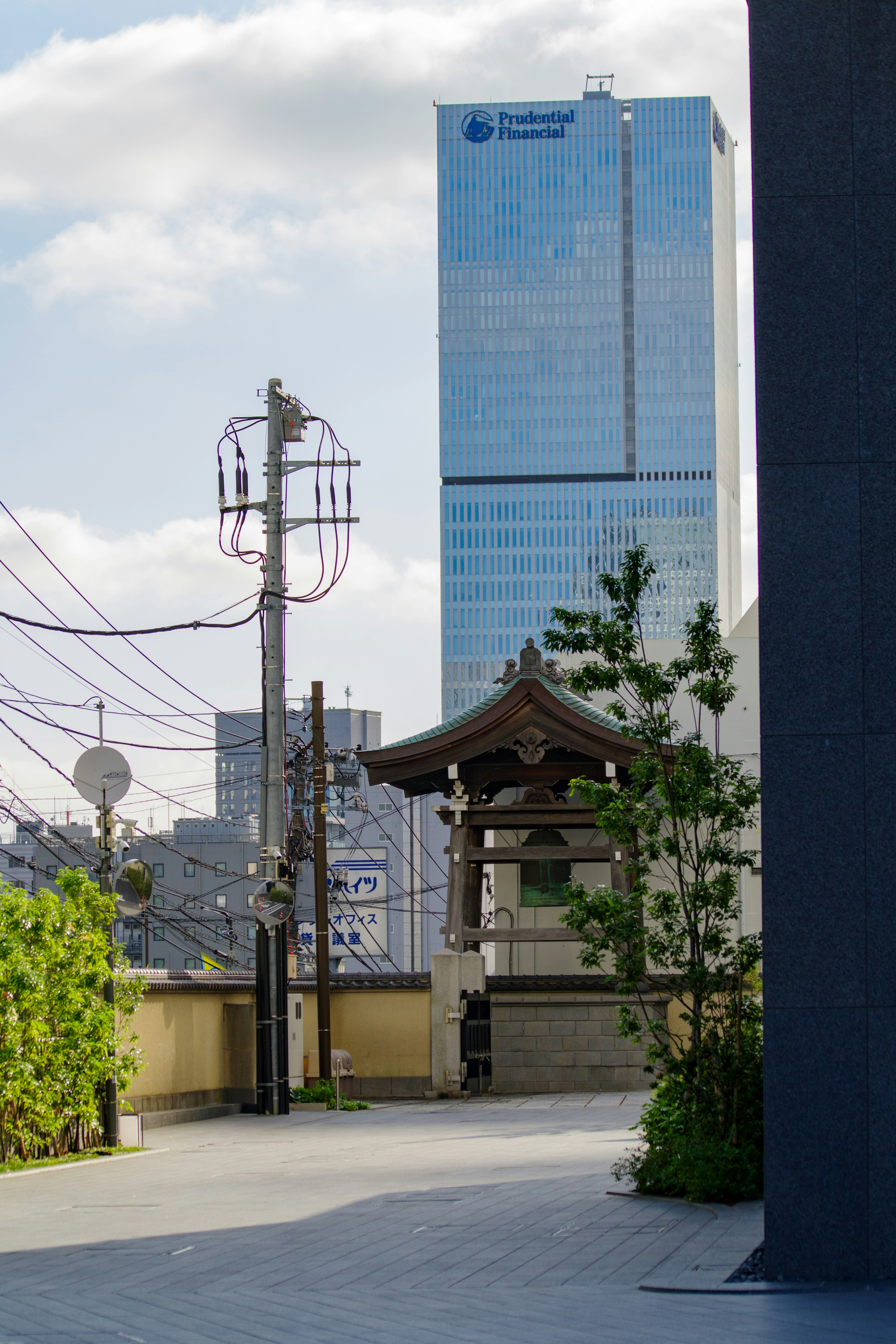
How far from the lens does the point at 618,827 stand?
13.2 m

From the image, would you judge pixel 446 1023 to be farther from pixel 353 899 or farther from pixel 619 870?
pixel 353 899

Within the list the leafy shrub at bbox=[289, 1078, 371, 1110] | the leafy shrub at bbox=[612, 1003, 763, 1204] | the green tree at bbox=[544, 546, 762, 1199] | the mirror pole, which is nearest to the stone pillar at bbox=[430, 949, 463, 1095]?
the leafy shrub at bbox=[289, 1078, 371, 1110]

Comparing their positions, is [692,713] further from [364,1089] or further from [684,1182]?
[684,1182]

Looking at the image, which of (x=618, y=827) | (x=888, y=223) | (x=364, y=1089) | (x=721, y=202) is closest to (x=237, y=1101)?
(x=364, y=1089)

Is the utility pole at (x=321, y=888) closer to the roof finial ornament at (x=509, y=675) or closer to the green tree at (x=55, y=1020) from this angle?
the roof finial ornament at (x=509, y=675)

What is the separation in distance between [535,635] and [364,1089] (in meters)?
157

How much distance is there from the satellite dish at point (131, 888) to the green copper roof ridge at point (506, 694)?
38.4 ft

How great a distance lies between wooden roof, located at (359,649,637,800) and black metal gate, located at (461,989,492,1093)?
4803mm

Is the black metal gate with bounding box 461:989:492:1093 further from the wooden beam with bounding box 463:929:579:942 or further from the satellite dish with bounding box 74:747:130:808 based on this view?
the satellite dish with bounding box 74:747:130:808

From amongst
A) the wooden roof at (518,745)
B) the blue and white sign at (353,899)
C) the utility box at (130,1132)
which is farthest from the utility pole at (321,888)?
the blue and white sign at (353,899)

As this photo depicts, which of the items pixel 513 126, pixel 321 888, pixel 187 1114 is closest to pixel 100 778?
pixel 187 1114

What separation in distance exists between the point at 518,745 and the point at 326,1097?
837cm

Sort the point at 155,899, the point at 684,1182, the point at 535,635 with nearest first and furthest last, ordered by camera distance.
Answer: the point at 684,1182 → the point at 155,899 → the point at 535,635

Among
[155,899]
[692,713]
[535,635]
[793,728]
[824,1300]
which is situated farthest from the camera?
[535,635]
